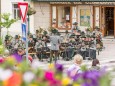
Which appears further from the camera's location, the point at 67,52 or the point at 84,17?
the point at 84,17

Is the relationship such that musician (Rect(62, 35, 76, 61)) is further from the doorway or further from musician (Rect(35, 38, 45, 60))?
the doorway

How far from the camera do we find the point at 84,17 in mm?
36094

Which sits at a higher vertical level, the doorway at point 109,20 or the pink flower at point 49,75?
the doorway at point 109,20

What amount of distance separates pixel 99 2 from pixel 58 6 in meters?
3.65

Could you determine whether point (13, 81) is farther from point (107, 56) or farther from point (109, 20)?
point (109, 20)

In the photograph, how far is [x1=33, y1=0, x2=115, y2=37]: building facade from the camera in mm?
35219

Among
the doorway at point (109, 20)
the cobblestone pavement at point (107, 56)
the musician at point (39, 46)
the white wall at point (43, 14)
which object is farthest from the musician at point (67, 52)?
the white wall at point (43, 14)

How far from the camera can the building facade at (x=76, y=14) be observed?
35.2 meters

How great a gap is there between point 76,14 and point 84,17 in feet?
2.15

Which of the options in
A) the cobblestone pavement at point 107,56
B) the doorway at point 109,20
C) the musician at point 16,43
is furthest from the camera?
the doorway at point 109,20

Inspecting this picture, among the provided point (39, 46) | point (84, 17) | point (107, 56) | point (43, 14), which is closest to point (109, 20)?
point (84, 17)

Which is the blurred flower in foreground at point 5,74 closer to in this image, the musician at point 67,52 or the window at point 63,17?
the musician at point 67,52

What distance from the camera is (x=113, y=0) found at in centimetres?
3391

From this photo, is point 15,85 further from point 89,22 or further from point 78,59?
point 89,22
